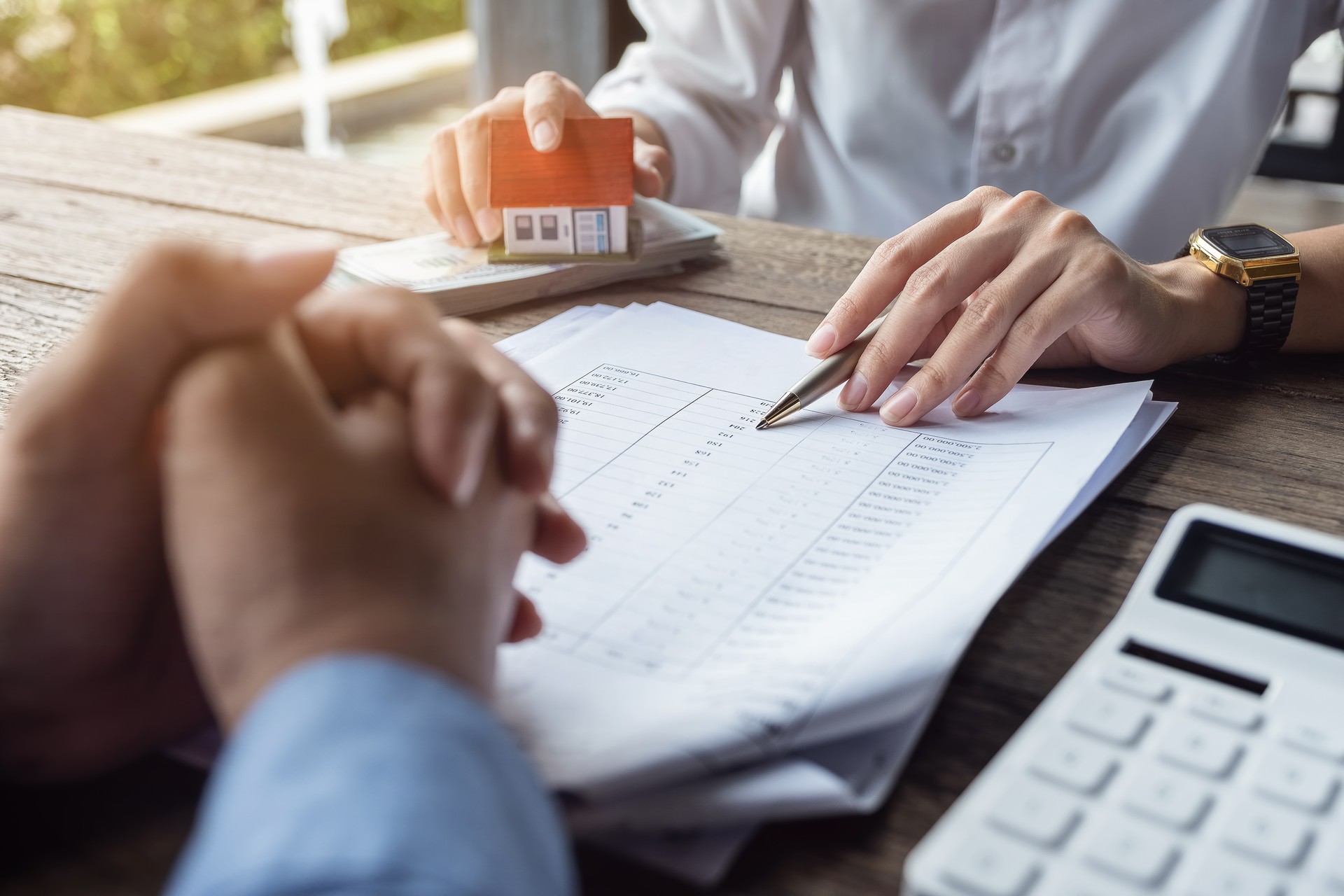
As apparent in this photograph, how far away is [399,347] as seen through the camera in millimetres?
375

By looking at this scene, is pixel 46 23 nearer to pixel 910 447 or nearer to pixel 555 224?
pixel 555 224

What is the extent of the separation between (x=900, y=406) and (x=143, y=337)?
1.40 feet

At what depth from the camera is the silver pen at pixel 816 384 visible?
2.12ft

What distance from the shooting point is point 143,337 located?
1.17 feet

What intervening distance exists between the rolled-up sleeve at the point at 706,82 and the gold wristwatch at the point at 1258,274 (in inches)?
25.8

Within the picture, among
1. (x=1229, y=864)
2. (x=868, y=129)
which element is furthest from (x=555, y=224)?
(x=1229, y=864)

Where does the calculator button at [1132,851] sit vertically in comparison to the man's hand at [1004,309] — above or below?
below

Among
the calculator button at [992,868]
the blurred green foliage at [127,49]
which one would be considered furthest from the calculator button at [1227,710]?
the blurred green foliage at [127,49]

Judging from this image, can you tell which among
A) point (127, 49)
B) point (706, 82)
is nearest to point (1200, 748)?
point (706, 82)

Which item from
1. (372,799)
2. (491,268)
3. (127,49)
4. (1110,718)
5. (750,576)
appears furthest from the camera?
(127,49)

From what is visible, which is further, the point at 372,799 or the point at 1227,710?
the point at 1227,710

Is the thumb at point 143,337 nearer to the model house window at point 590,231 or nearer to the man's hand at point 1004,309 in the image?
the man's hand at point 1004,309

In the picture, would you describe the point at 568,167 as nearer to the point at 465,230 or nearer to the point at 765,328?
the point at 465,230

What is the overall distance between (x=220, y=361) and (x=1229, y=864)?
1.16ft
